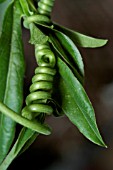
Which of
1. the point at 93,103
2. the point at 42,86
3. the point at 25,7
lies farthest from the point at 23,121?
the point at 93,103

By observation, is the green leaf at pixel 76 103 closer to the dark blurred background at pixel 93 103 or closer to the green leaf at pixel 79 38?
the green leaf at pixel 79 38

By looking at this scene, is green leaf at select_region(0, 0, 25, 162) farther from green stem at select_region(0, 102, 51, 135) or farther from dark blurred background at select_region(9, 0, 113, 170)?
dark blurred background at select_region(9, 0, 113, 170)

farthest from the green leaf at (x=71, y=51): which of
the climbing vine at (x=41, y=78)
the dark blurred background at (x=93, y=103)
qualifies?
the dark blurred background at (x=93, y=103)

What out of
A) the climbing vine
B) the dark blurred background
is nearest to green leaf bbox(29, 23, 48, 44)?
the climbing vine

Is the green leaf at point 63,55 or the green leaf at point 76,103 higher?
the green leaf at point 63,55

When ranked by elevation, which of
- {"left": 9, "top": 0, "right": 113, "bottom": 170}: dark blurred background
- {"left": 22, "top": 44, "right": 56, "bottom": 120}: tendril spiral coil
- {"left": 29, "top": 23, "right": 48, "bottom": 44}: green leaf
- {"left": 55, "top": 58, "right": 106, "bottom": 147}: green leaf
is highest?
{"left": 29, "top": 23, "right": 48, "bottom": 44}: green leaf

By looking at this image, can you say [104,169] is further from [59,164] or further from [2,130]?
[2,130]

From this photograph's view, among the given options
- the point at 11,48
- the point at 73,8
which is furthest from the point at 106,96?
the point at 11,48
